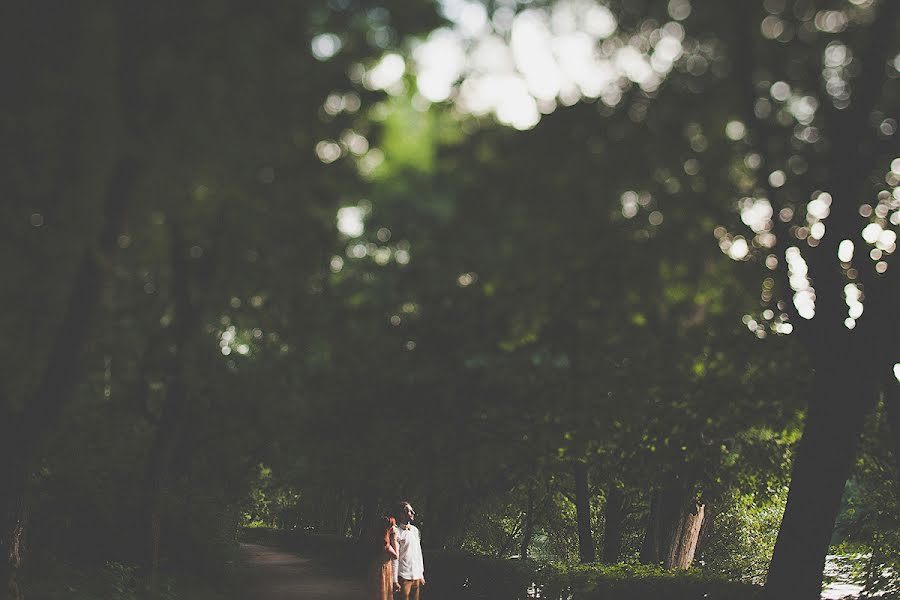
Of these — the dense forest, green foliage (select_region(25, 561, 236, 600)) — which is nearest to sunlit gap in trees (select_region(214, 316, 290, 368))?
the dense forest

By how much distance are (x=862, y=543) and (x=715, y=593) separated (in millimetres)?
3510

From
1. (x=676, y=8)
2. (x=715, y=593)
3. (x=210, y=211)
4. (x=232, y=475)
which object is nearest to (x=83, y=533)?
(x=232, y=475)

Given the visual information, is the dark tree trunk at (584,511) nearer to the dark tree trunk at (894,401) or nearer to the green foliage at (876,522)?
the green foliage at (876,522)

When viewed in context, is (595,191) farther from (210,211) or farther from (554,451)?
(554,451)

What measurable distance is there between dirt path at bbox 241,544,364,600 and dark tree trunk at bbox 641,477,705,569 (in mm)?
6859

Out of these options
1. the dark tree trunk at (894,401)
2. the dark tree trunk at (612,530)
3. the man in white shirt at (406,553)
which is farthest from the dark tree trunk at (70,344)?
the dark tree trunk at (612,530)

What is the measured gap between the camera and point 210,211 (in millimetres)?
5754

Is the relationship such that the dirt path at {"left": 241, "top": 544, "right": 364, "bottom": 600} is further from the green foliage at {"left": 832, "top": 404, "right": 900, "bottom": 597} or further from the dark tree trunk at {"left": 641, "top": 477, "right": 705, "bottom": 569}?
the green foliage at {"left": 832, "top": 404, "right": 900, "bottom": 597}

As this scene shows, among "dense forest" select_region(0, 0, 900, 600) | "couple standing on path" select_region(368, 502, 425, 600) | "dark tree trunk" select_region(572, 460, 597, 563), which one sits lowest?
"couple standing on path" select_region(368, 502, 425, 600)

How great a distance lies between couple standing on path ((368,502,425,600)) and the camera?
12688 mm

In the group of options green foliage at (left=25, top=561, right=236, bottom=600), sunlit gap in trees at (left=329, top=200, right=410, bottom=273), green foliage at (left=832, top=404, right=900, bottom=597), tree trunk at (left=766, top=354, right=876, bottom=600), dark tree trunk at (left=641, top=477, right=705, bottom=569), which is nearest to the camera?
sunlit gap in trees at (left=329, top=200, right=410, bottom=273)

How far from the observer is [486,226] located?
5.18 m

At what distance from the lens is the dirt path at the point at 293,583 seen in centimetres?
1914

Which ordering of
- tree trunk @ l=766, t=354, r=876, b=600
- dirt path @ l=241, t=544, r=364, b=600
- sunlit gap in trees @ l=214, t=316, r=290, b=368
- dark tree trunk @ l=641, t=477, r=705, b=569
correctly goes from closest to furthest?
1. tree trunk @ l=766, t=354, r=876, b=600
2. sunlit gap in trees @ l=214, t=316, r=290, b=368
3. dark tree trunk @ l=641, t=477, r=705, b=569
4. dirt path @ l=241, t=544, r=364, b=600
